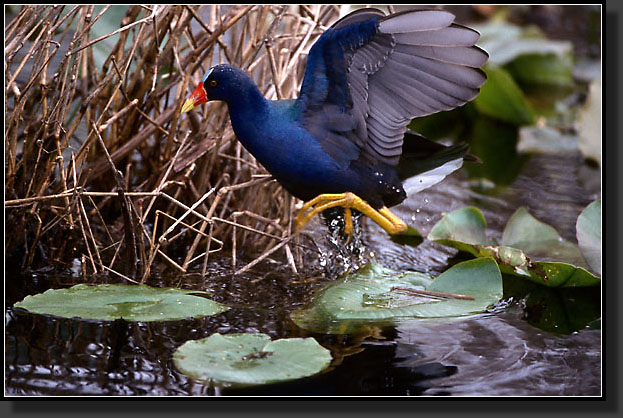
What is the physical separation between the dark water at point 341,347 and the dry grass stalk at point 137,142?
16cm

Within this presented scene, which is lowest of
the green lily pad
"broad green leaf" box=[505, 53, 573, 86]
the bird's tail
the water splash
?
the green lily pad

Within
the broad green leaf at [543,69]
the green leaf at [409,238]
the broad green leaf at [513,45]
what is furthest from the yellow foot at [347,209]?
the broad green leaf at [543,69]

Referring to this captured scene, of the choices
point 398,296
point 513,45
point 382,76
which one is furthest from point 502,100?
point 398,296

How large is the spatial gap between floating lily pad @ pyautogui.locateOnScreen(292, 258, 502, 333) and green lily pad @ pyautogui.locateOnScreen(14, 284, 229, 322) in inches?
12.0

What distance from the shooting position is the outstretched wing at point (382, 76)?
7.82 feet

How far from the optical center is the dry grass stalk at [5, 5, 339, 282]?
98.0 inches

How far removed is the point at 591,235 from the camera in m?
2.85

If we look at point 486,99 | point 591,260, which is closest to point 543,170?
point 486,99

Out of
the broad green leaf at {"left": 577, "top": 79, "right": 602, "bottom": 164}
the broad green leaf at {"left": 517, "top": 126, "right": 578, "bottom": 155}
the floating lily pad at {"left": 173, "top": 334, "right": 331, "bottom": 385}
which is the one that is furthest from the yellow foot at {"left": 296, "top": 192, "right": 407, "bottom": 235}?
the broad green leaf at {"left": 517, "top": 126, "right": 578, "bottom": 155}

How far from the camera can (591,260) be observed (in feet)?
9.23

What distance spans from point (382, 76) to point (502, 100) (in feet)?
8.14

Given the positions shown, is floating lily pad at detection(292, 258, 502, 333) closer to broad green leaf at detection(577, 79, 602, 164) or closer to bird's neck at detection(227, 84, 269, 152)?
bird's neck at detection(227, 84, 269, 152)

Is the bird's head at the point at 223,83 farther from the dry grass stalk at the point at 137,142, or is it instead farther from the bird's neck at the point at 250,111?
the dry grass stalk at the point at 137,142

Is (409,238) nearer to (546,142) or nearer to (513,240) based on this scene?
(513,240)
